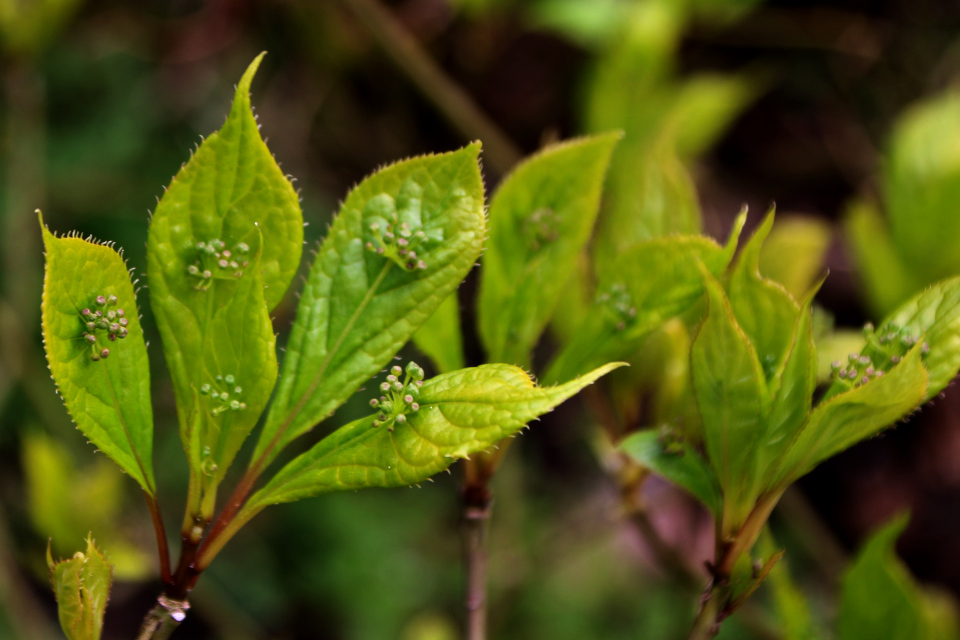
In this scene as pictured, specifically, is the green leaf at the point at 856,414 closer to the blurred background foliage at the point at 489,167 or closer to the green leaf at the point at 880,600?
the green leaf at the point at 880,600

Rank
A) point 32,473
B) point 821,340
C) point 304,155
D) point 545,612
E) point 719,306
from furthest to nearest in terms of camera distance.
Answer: point 304,155
point 545,612
point 32,473
point 821,340
point 719,306

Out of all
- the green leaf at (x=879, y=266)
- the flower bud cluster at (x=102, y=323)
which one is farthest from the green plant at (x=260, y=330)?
the green leaf at (x=879, y=266)

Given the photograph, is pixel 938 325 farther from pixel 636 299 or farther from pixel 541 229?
pixel 541 229

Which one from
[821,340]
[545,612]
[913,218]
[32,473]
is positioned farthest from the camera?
[545,612]

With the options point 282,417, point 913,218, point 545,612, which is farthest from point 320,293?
point 545,612

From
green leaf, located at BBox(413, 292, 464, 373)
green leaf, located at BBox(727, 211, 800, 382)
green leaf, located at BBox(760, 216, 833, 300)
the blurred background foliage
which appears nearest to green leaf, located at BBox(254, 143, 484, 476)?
green leaf, located at BBox(413, 292, 464, 373)

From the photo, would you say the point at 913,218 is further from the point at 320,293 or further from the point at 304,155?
the point at 304,155
